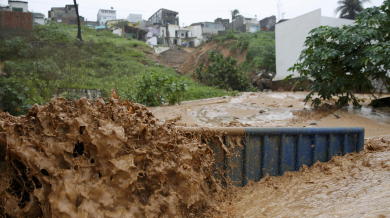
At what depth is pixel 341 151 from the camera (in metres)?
3.05

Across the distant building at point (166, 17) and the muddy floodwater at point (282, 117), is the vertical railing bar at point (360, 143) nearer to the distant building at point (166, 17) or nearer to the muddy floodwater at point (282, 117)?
the muddy floodwater at point (282, 117)

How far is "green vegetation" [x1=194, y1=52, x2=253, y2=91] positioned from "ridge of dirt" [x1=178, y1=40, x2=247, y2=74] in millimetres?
10804

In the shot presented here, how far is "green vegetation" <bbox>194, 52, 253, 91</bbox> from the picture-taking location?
16.2 meters

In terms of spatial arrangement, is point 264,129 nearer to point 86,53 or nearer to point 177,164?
point 177,164

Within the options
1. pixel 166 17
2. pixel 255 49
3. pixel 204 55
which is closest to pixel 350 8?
pixel 255 49

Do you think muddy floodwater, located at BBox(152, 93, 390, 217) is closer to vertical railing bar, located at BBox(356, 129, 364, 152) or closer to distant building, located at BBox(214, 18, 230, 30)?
vertical railing bar, located at BBox(356, 129, 364, 152)

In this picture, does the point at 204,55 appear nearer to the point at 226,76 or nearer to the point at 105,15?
the point at 226,76

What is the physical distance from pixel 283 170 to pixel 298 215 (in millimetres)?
899

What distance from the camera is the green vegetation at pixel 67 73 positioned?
6.44 meters

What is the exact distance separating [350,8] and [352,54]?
100 feet

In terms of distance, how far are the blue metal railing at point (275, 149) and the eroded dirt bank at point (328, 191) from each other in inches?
3.9

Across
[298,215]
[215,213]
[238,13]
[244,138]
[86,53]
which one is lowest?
[215,213]

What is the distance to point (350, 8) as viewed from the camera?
101 feet

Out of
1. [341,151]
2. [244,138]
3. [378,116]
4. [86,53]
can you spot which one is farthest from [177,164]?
[86,53]
